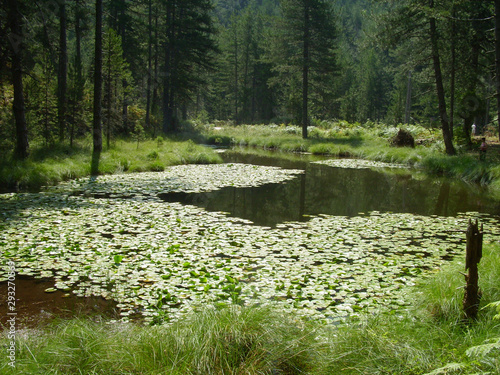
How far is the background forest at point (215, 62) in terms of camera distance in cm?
1548

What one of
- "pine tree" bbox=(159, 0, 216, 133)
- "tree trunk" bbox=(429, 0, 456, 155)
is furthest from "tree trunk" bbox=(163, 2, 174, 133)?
"tree trunk" bbox=(429, 0, 456, 155)

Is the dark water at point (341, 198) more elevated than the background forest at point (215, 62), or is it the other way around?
the background forest at point (215, 62)

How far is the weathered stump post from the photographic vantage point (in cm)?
360

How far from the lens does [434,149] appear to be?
20.1m

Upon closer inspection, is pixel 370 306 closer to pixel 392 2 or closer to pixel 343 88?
pixel 392 2

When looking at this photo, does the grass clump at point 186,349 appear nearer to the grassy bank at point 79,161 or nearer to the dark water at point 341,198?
the dark water at point 341,198

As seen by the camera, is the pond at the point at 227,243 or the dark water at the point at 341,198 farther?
the dark water at the point at 341,198

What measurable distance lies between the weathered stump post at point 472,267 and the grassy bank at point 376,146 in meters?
10.5

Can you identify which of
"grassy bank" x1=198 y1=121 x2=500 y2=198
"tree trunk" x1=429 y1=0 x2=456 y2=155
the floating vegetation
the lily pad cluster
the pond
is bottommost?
the pond

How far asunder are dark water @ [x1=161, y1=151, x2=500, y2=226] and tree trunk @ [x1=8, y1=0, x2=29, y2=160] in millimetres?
5983

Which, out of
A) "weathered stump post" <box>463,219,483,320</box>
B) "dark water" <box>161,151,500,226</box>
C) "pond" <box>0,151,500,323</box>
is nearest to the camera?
"weathered stump post" <box>463,219,483,320</box>

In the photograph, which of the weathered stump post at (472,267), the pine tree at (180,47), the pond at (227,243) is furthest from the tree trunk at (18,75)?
the pine tree at (180,47)

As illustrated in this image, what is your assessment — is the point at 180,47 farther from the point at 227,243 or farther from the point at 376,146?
the point at 227,243

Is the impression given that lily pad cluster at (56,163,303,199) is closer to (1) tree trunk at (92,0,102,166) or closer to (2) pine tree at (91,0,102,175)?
(2) pine tree at (91,0,102,175)
